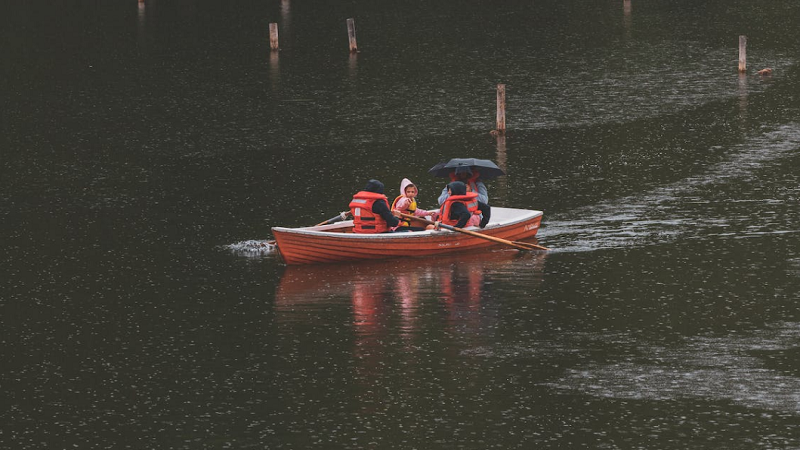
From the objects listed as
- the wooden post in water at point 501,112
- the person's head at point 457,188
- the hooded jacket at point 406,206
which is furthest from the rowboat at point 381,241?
the wooden post in water at point 501,112

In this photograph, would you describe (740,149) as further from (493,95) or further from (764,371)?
(764,371)

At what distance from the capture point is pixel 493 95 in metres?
54.8

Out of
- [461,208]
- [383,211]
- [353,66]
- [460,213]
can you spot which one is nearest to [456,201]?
[461,208]

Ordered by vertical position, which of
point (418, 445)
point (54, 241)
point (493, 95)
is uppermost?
point (493, 95)

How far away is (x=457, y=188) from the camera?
110 ft

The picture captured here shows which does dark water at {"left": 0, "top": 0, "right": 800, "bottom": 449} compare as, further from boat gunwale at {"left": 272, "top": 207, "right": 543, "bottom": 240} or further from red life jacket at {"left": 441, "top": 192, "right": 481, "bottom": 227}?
red life jacket at {"left": 441, "top": 192, "right": 481, "bottom": 227}

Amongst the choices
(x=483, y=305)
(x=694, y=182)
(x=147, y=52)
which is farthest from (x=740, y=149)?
(x=147, y=52)

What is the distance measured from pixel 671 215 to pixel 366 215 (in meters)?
8.26

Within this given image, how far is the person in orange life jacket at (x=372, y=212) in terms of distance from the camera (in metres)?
32.3

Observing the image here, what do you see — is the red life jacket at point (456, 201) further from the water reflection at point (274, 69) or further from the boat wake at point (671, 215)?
the water reflection at point (274, 69)

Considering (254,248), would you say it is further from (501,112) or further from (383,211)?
(501,112)

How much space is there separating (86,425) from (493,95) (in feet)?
112

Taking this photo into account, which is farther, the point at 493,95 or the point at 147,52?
the point at 147,52

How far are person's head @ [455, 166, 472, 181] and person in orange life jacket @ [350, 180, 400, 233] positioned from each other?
2.62m
